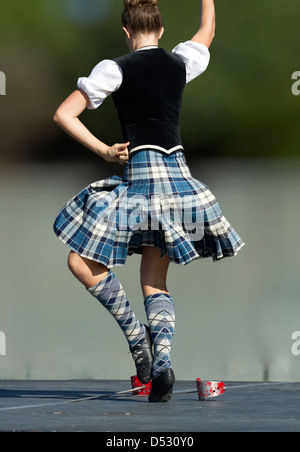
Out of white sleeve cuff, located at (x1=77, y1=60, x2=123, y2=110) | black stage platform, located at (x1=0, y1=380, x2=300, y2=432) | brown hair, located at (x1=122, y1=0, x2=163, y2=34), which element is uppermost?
brown hair, located at (x1=122, y1=0, x2=163, y2=34)

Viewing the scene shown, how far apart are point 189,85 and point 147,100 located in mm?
1816

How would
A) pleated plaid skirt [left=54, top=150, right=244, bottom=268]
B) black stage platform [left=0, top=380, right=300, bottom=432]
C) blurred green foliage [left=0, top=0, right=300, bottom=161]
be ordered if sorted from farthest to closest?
blurred green foliage [left=0, top=0, right=300, bottom=161], pleated plaid skirt [left=54, top=150, right=244, bottom=268], black stage platform [left=0, top=380, right=300, bottom=432]

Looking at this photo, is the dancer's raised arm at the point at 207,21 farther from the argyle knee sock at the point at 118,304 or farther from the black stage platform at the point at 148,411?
the black stage platform at the point at 148,411

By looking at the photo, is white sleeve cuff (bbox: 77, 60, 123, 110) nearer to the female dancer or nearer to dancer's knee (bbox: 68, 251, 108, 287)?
the female dancer

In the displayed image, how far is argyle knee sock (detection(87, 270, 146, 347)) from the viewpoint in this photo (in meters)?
3.59

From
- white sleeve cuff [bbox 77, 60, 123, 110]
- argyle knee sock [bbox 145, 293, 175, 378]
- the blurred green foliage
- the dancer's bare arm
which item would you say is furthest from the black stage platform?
the blurred green foliage

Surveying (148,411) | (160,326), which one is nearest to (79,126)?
(160,326)

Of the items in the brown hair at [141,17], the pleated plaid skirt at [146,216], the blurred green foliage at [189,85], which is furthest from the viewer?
the blurred green foliage at [189,85]

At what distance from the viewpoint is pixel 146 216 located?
11.5ft

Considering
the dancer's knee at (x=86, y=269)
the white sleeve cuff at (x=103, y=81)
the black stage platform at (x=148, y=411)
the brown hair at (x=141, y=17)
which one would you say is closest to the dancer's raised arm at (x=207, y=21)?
the brown hair at (x=141, y=17)

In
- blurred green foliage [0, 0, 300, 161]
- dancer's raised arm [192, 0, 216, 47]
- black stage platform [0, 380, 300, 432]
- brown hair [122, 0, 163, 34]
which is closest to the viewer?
black stage platform [0, 380, 300, 432]

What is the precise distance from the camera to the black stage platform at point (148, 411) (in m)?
2.86

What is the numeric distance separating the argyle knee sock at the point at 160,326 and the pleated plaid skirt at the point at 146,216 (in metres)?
0.16

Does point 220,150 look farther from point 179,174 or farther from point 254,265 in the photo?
point 179,174
